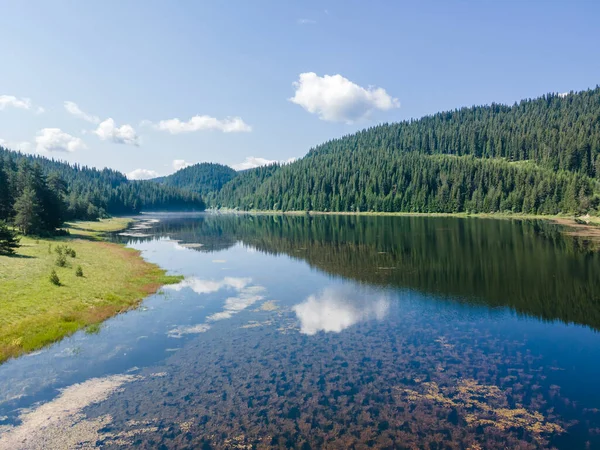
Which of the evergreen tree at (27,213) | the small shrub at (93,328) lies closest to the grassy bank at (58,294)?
the small shrub at (93,328)

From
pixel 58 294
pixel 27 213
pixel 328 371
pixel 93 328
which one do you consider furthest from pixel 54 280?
pixel 27 213

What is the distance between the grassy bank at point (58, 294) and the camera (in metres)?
27.0

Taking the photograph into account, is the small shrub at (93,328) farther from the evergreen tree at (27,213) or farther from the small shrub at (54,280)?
the evergreen tree at (27,213)

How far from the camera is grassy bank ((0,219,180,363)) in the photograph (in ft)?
88.5

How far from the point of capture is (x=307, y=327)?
30531 millimetres

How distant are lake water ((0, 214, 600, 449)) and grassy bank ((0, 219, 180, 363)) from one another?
71.0 inches

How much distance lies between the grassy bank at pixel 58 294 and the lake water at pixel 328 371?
180 cm

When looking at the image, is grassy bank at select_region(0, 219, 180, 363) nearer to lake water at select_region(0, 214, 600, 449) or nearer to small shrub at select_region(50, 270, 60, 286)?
small shrub at select_region(50, 270, 60, 286)

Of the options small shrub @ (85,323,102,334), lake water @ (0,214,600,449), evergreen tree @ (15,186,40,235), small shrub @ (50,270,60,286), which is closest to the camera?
lake water @ (0,214,600,449)

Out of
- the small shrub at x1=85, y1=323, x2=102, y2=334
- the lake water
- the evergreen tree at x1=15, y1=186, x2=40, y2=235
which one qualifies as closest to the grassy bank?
the small shrub at x1=85, y1=323, x2=102, y2=334

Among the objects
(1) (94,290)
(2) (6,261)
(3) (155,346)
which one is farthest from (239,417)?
(2) (6,261)

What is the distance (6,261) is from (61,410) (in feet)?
119

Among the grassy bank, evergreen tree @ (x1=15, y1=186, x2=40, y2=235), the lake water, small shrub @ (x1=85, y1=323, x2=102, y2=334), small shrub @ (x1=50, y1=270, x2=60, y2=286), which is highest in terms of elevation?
evergreen tree @ (x1=15, y1=186, x2=40, y2=235)

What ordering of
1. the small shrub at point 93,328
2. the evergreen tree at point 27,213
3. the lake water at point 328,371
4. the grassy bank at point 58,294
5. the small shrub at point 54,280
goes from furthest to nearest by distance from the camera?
the evergreen tree at point 27,213 < the small shrub at point 54,280 < the small shrub at point 93,328 < the grassy bank at point 58,294 < the lake water at point 328,371
